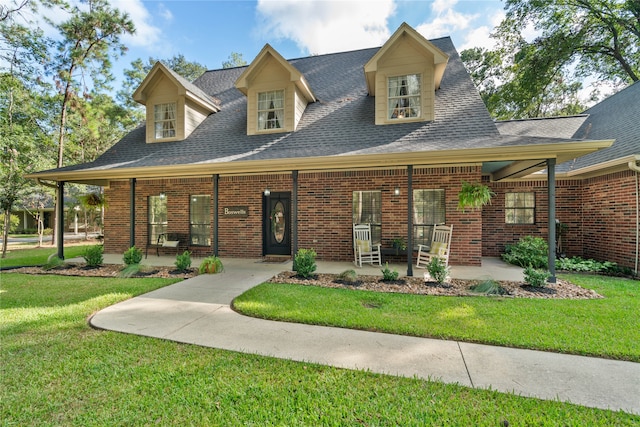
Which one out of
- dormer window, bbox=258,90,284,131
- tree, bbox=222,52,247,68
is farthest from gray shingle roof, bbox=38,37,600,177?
tree, bbox=222,52,247,68

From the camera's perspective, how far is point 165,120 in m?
9.50

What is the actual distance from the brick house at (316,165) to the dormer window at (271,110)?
4 cm

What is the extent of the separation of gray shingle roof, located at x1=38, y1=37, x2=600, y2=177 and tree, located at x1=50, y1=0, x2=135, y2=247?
714 centimetres

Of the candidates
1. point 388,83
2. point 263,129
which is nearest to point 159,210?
point 263,129

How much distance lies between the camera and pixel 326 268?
7.16 m

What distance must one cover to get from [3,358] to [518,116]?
2223 centimetres

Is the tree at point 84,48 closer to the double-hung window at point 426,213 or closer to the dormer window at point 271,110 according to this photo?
the dormer window at point 271,110

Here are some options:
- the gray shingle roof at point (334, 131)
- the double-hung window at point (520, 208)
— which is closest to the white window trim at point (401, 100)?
the gray shingle roof at point (334, 131)

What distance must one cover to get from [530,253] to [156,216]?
1156 centimetres

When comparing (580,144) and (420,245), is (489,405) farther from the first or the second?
(420,245)

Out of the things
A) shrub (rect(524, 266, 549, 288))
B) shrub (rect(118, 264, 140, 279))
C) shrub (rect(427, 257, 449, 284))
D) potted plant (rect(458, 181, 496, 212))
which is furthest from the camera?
shrub (rect(118, 264, 140, 279))

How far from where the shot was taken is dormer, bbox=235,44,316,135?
841 cm

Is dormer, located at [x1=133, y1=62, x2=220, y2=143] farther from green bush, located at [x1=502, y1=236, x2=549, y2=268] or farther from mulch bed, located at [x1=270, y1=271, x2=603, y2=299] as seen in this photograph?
green bush, located at [x1=502, y1=236, x2=549, y2=268]

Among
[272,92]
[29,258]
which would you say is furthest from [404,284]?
[29,258]
